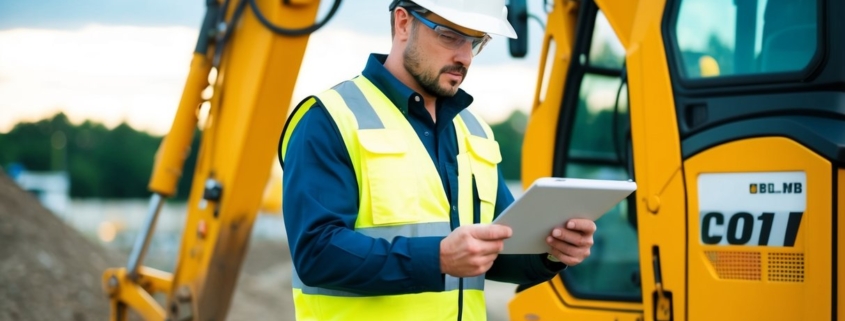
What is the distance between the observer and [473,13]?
2.86 metres

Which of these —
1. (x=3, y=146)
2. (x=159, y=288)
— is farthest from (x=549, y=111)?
(x=3, y=146)

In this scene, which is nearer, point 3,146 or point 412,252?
point 412,252

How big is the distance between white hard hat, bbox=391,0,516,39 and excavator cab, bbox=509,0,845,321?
160 cm

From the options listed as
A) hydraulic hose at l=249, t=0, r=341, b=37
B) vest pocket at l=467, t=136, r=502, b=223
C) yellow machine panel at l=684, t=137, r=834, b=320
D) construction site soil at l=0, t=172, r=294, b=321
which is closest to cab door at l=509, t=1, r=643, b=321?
yellow machine panel at l=684, t=137, r=834, b=320

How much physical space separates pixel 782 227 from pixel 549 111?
1.75m

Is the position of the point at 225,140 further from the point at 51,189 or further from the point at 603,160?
the point at 51,189

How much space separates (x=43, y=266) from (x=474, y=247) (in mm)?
8020

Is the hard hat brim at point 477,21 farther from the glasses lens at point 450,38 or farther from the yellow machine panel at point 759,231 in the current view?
A: the yellow machine panel at point 759,231

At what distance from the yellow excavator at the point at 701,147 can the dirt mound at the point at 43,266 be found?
410cm

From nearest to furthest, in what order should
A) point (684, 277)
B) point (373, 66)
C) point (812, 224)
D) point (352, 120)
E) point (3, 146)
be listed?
point (352, 120) → point (373, 66) → point (812, 224) → point (684, 277) → point (3, 146)

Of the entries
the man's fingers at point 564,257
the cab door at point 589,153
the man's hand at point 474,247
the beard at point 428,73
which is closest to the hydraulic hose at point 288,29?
the cab door at point 589,153

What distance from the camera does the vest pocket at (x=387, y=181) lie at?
2678mm

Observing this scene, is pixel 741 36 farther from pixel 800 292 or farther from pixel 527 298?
pixel 527 298

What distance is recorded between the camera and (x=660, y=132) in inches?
176
